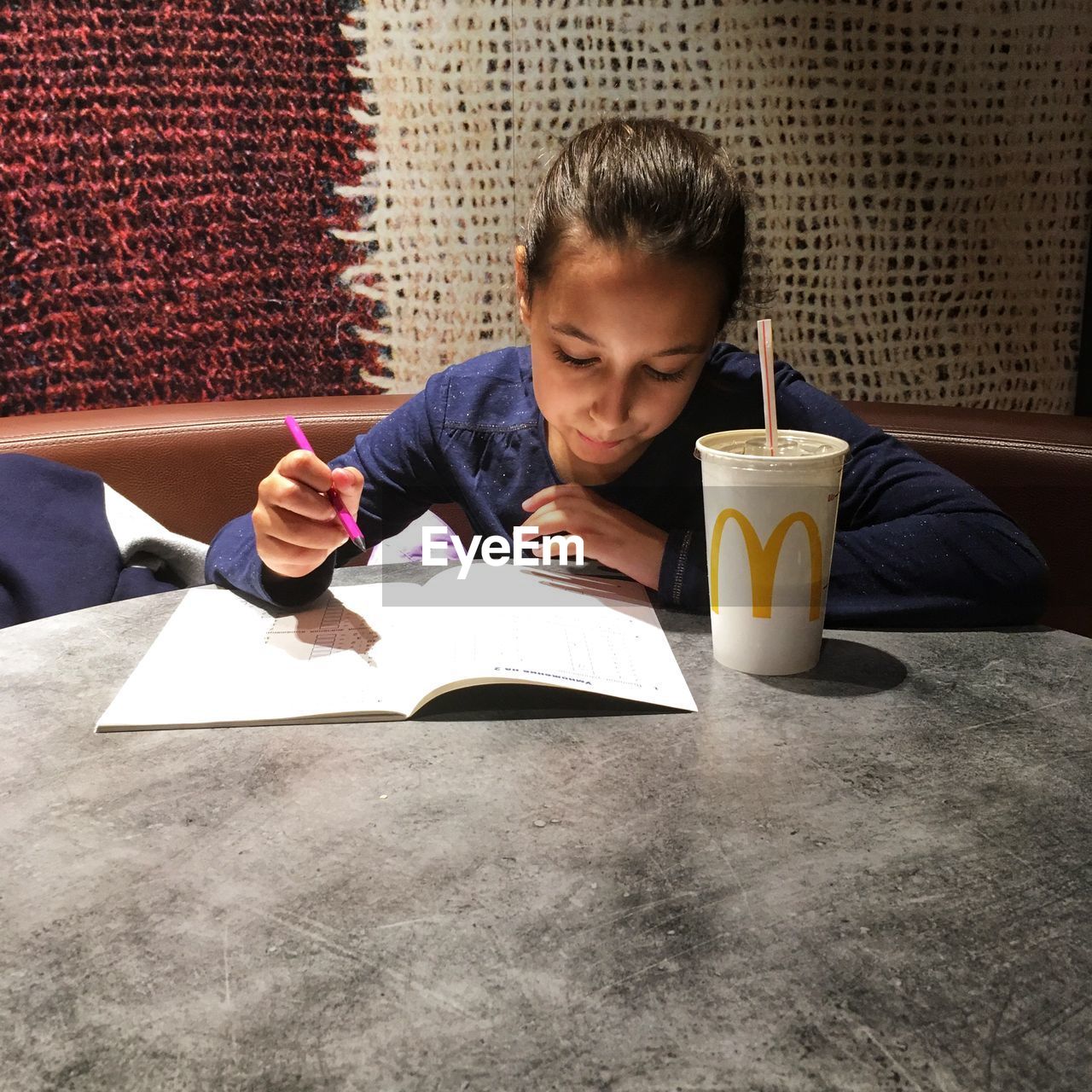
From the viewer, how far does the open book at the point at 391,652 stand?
69 cm

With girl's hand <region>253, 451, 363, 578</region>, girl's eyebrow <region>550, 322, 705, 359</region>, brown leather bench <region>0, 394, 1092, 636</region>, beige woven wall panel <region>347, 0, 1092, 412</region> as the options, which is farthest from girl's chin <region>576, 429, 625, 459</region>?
beige woven wall panel <region>347, 0, 1092, 412</region>

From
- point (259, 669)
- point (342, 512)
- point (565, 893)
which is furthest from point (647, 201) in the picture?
point (565, 893)

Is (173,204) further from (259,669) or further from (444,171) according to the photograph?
→ (259,669)

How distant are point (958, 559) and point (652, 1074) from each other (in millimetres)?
600

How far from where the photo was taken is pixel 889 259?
5.69ft

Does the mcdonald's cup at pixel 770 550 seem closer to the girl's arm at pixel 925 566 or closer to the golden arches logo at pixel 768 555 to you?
the golden arches logo at pixel 768 555

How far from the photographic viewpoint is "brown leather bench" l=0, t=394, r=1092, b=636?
4.51 ft

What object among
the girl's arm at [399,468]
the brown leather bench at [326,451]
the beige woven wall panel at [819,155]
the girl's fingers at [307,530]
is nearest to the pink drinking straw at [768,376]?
the girl's fingers at [307,530]

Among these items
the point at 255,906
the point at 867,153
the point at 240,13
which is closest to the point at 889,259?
the point at 867,153

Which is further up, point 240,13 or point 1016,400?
point 240,13

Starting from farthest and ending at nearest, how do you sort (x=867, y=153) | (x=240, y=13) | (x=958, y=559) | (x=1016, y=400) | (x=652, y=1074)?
1. (x=1016, y=400)
2. (x=867, y=153)
3. (x=240, y=13)
4. (x=958, y=559)
5. (x=652, y=1074)

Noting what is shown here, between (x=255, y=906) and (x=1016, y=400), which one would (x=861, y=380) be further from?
(x=255, y=906)

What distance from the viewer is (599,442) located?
3.32ft

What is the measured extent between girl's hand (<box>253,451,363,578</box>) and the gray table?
202 mm
